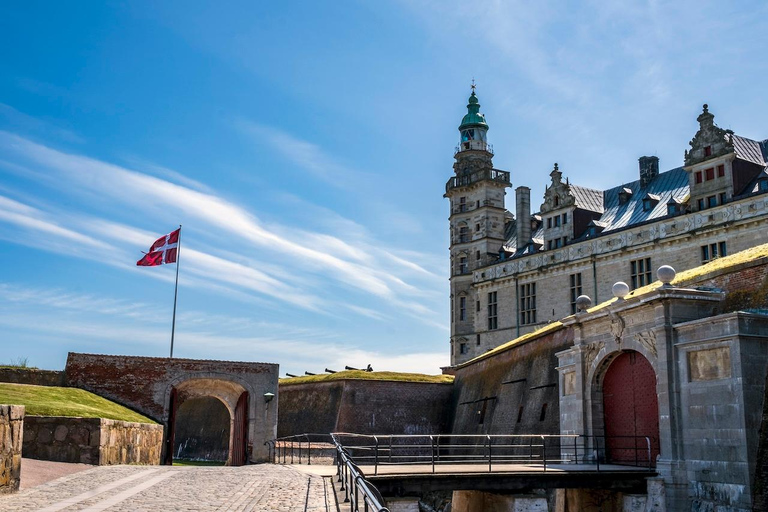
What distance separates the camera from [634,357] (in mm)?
20328

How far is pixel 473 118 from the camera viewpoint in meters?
59.4

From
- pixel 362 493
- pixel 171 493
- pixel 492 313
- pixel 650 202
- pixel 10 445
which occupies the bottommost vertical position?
pixel 171 493

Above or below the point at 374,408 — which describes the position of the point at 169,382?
above

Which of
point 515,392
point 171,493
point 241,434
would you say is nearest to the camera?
point 171,493

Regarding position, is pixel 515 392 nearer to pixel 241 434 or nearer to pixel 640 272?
pixel 241 434

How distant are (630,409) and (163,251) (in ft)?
78.1

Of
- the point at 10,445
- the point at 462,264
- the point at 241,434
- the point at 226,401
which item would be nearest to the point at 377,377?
the point at 226,401

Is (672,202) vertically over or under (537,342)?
over

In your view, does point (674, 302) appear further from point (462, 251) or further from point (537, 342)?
point (462, 251)

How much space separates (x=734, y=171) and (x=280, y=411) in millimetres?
29223

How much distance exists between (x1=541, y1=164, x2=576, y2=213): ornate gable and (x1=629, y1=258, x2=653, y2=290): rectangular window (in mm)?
7078

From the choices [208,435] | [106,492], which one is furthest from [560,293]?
[106,492]

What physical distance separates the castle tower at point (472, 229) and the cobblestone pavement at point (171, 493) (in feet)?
123

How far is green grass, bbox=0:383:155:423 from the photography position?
1981cm
